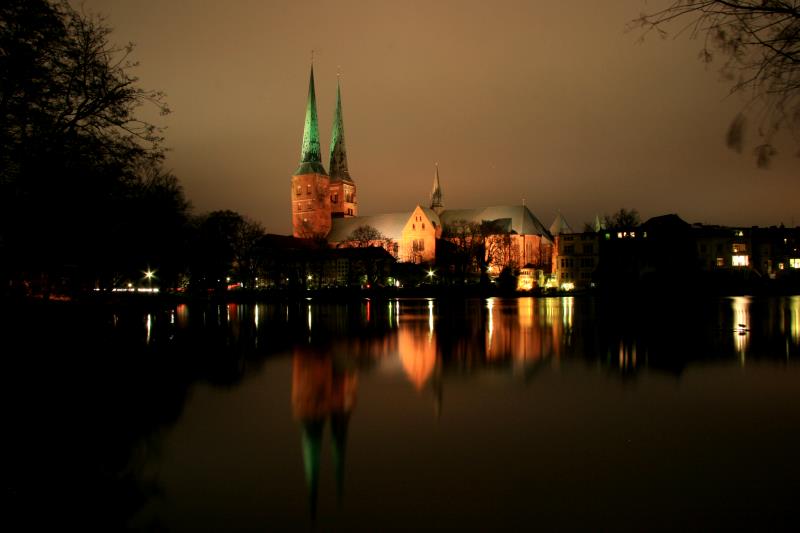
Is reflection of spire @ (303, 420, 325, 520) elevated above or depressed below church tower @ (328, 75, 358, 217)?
below

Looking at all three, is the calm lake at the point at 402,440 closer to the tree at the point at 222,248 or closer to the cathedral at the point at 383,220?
the tree at the point at 222,248

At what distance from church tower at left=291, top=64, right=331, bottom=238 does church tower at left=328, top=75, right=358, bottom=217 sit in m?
3.48

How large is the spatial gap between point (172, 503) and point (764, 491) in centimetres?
615

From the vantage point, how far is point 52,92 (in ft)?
40.1

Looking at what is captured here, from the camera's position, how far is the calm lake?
634cm

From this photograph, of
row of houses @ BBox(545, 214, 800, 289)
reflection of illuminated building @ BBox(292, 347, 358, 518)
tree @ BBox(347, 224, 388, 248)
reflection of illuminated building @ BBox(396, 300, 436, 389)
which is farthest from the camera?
tree @ BBox(347, 224, 388, 248)

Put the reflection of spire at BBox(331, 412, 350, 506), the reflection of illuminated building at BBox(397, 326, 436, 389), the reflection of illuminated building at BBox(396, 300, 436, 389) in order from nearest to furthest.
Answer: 1. the reflection of spire at BBox(331, 412, 350, 506)
2. the reflection of illuminated building at BBox(397, 326, 436, 389)
3. the reflection of illuminated building at BBox(396, 300, 436, 389)

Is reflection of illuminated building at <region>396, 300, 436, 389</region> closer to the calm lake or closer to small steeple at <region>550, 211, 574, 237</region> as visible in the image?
the calm lake

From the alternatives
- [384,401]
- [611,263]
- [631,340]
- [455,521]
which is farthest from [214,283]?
[455,521]

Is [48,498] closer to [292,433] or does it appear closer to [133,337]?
[292,433]

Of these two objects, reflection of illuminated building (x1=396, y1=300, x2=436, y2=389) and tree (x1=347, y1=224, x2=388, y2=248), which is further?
tree (x1=347, y1=224, x2=388, y2=248)

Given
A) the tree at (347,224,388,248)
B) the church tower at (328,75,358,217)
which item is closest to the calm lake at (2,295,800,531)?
the tree at (347,224,388,248)

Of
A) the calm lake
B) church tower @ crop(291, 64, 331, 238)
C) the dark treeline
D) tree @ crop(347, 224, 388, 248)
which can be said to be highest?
church tower @ crop(291, 64, 331, 238)

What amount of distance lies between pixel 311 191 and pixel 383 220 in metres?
16.8
